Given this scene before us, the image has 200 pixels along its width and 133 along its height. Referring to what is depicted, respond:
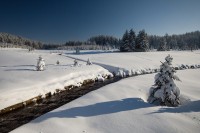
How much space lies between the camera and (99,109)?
1464cm

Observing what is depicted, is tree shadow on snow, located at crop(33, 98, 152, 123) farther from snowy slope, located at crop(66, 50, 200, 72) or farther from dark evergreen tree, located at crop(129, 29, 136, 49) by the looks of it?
dark evergreen tree, located at crop(129, 29, 136, 49)

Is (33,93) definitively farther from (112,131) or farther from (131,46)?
(131,46)

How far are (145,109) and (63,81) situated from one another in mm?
14332

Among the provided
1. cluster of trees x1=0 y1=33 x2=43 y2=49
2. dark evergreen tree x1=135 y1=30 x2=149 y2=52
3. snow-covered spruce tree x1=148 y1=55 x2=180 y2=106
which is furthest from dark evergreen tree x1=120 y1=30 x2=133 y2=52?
cluster of trees x1=0 y1=33 x2=43 y2=49

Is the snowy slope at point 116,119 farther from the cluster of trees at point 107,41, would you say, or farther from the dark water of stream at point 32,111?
the cluster of trees at point 107,41

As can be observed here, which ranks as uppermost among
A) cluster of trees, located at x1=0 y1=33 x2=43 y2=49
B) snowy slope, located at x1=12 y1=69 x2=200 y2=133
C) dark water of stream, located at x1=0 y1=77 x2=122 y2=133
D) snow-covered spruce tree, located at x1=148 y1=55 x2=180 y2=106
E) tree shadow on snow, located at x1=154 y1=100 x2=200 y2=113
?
cluster of trees, located at x1=0 y1=33 x2=43 y2=49

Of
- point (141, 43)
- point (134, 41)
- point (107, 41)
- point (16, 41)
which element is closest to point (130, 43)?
point (134, 41)

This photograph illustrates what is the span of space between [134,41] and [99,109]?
221 feet

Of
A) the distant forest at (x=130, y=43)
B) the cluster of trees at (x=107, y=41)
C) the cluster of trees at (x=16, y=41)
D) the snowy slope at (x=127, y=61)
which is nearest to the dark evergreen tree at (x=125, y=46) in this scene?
the distant forest at (x=130, y=43)

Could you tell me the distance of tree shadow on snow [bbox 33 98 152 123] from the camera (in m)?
13.6

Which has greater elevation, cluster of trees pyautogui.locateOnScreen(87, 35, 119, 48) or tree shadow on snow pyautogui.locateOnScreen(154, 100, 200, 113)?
cluster of trees pyautogui.locateOnScreen(87, 35, 119, 48)

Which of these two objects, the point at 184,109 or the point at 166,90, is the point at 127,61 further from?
the point at 184,109

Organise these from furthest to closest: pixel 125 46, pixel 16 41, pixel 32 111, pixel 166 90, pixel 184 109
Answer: pixel 16 41, pixel 125 46, pixel 32 111, pixel 166 90, pixel 184 109

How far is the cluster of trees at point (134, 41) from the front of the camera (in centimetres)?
7612
